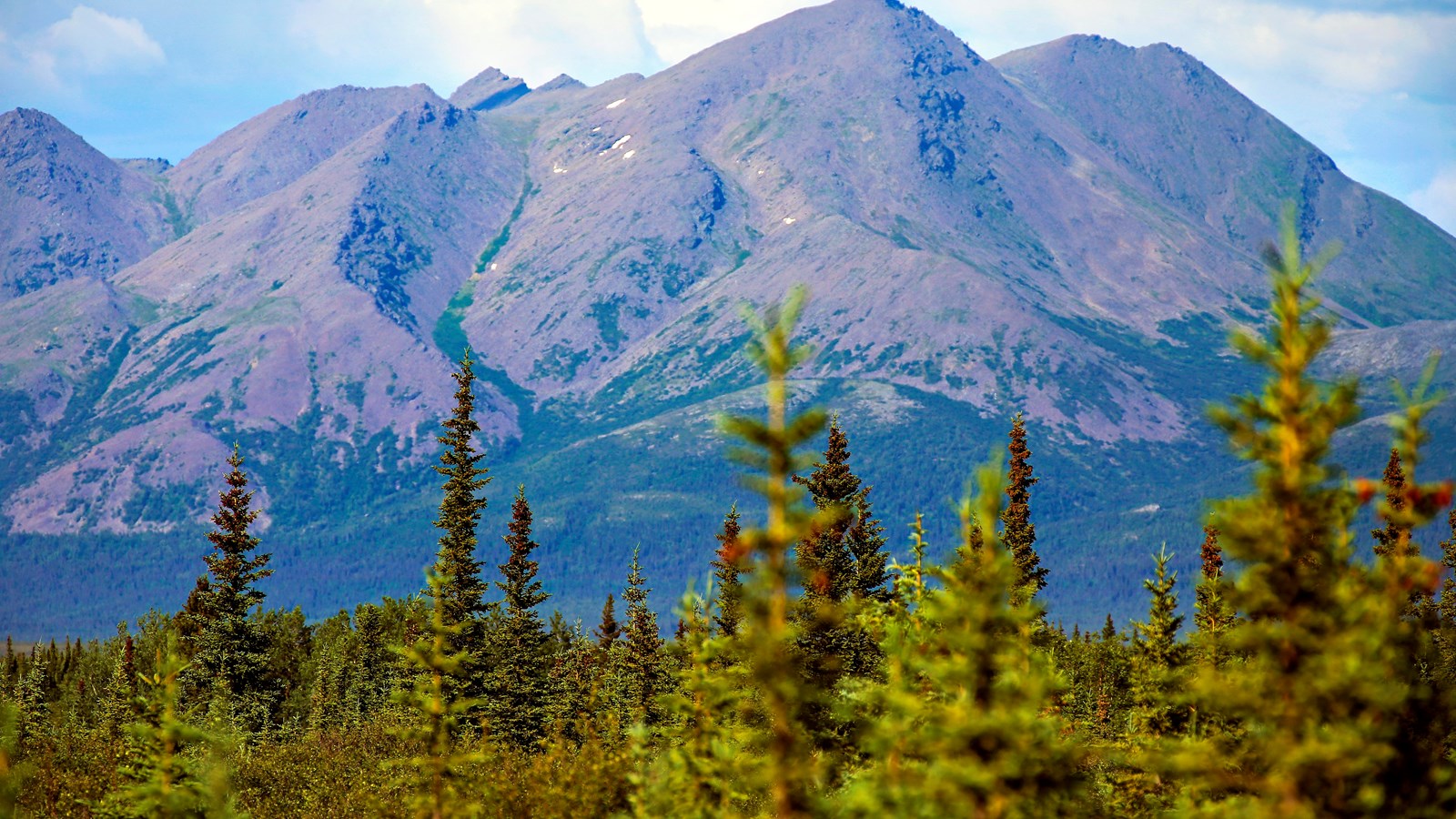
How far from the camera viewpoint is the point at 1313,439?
2425 centimetres

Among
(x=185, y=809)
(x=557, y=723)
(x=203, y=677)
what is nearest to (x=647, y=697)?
(x=557, y=723)

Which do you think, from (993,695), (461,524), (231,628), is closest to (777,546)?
(993,695)

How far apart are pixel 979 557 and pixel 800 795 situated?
583 centimetres

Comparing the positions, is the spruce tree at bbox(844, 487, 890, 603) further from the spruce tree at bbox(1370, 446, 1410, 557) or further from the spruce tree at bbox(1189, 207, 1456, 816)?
the spruce tree at bbox(1189, 207, 1456, 816)

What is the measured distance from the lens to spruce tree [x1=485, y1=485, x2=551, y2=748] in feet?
261

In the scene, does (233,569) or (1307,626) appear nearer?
(1307,626)

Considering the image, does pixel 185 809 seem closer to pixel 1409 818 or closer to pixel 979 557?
pixel 979 557

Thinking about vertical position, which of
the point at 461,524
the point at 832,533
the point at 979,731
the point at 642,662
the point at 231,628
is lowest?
the point at 979,731

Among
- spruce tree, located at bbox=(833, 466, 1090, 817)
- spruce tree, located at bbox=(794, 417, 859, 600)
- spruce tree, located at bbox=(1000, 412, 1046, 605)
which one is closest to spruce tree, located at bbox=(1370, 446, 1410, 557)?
spruce tree, located at bbox=(1000, 412, 1046, 605)

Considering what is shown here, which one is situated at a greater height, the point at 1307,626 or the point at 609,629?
the point at 609,629

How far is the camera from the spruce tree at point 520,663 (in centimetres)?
7944

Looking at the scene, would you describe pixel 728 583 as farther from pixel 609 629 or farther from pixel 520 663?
pixel 609 629

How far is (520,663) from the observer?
267 ft

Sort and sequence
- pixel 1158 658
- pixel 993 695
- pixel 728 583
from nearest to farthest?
pixel 993 695 → pixel 1158 658 → pixel 728 583
